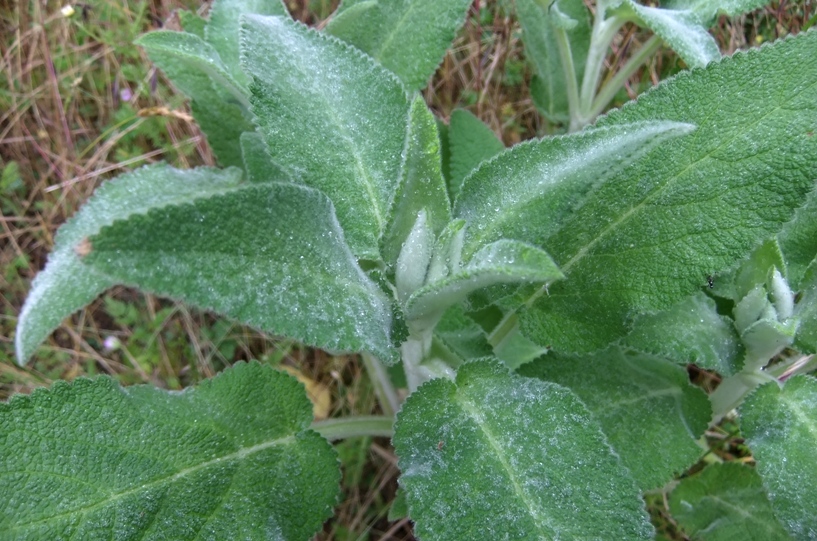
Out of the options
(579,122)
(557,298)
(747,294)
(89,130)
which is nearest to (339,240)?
(557,298)

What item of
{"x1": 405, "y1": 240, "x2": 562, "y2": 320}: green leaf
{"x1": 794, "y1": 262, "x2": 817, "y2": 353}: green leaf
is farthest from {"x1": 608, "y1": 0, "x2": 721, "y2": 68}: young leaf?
{"x1": 405, "y1": 240, "x2": 562, "y2": 320}: green leaf

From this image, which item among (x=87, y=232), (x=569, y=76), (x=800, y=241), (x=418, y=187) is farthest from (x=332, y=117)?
(x=569, y=76)

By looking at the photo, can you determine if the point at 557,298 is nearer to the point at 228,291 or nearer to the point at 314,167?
the point at 314,167

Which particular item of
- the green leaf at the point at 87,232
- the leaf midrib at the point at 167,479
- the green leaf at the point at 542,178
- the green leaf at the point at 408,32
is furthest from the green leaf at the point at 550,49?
the leaf midrib at the point at 167,479

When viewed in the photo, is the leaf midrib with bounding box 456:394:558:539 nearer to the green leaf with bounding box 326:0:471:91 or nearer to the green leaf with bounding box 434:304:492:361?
the green leaf with bounding box 434:304:492:361

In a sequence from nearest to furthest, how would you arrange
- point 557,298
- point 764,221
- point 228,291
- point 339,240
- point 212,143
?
point 228,291, point 339,240, point 764,221, point 557,298, point 212,143

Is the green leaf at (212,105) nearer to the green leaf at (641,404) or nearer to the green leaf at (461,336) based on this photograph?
the green leaf at (461,336)

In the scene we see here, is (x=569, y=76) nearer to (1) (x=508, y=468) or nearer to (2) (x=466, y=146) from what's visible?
(2) (x=466, y=146)
